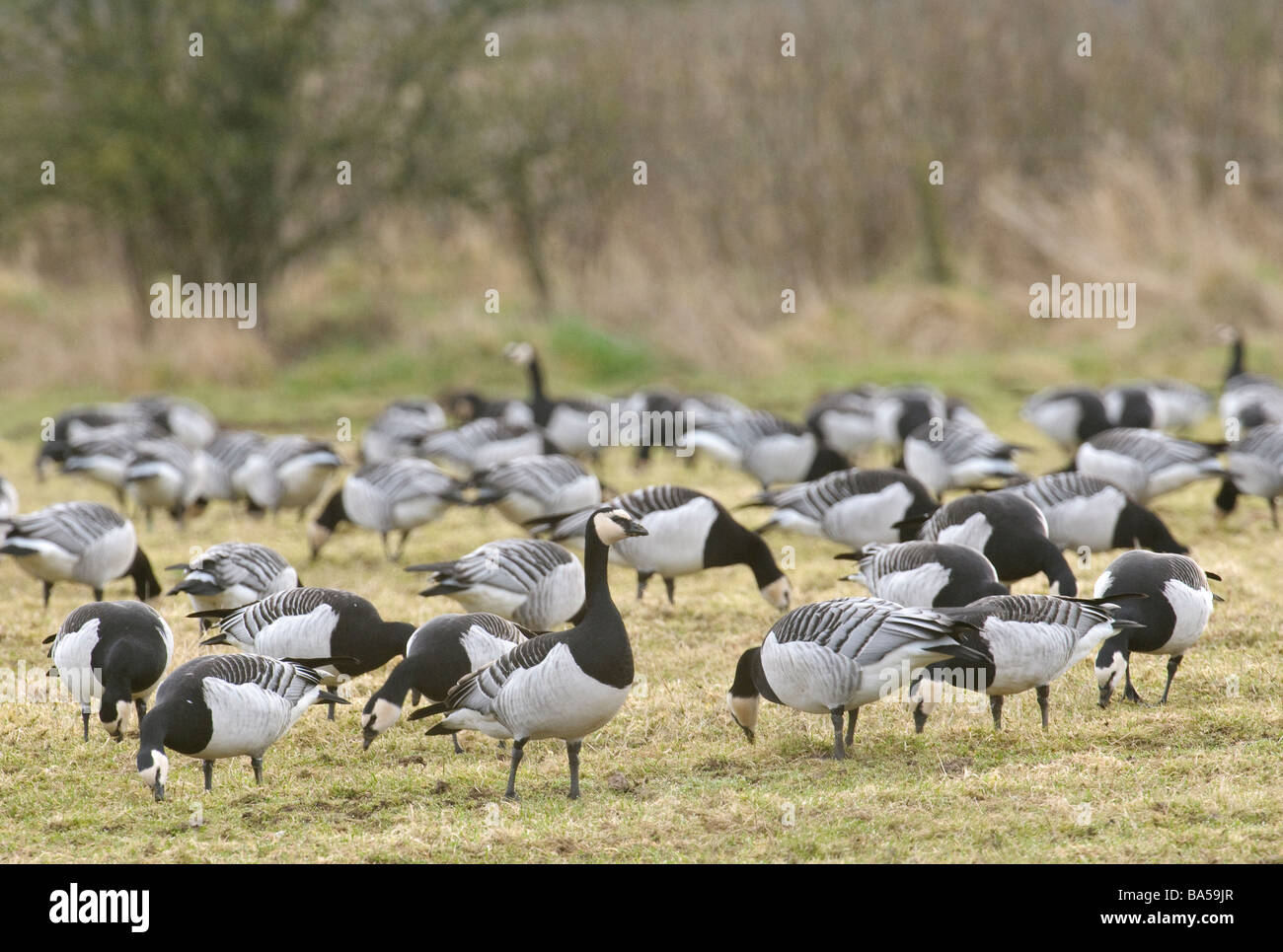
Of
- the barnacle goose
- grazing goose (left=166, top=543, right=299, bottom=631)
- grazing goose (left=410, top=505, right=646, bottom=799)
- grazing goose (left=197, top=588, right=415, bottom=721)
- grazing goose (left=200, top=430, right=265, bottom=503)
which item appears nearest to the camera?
grazing goose (left=410, top=505, right=646, bottom=799)

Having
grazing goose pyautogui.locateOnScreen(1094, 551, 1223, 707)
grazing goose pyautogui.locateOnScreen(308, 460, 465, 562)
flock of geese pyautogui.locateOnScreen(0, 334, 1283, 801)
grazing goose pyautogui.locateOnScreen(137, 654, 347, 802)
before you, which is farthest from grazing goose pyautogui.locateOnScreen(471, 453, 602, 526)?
grazing goose pyautogui.locateOnScreen(1094, 551, 1223, 707)

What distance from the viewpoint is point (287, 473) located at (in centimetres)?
1073

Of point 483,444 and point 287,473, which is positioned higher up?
point 483,444

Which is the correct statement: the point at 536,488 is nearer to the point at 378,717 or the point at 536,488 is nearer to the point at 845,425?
the point at 378,717

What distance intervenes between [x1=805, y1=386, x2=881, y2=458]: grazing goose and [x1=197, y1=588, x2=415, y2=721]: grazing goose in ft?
22.1

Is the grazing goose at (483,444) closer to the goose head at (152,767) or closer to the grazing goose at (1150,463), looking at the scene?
the grazing goose at (1150,463)

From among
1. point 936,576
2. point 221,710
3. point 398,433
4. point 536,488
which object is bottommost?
point 221,710

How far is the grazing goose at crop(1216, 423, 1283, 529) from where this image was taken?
33.4 feet

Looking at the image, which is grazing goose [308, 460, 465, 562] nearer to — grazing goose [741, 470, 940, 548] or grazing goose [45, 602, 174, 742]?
grazing goose [741, 470, 940, 548]

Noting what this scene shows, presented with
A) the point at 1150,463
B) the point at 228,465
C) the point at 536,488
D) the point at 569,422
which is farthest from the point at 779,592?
the point at 569,422

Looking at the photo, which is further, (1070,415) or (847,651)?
(1070,415)

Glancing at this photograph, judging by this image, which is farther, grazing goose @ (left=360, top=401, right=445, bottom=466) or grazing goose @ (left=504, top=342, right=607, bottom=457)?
grazing goose @ (left=504, top=342, right=607, bottom=457)

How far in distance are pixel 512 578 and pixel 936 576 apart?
2.21m

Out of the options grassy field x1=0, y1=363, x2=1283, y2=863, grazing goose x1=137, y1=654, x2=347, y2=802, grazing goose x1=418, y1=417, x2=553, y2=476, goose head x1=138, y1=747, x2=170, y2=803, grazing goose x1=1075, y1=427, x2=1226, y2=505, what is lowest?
grassy field x1=0, y1=363, x2=1283, y2=863
